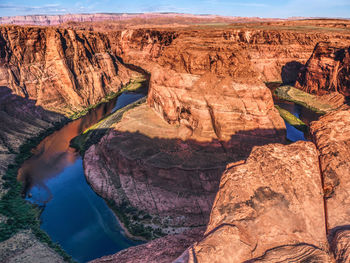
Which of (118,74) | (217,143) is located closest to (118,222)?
(217,143)

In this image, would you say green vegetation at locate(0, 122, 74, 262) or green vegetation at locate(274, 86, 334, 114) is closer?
green vegetation at locate(0, 122, 74, 262)


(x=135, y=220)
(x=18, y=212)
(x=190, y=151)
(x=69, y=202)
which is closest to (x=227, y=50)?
(x=190, y=151)

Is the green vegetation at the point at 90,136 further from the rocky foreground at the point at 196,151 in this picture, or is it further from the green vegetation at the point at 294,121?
the green vegetation at the point at 294,121

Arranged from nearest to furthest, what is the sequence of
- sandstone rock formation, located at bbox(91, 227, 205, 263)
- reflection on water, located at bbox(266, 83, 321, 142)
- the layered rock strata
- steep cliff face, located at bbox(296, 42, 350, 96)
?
sandstone rock formation, located at bbox(91, 227, 205, 263) < the layered rock strata < reflection on water, located at bbox(266, 83, 321, 142) < steep cliff face, located at bbox(296, 42, 350, 96)

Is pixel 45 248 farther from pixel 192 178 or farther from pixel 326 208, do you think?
pixel 326 208

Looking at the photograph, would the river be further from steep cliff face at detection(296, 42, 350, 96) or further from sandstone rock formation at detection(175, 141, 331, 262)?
steep cliff face at detection(296, 42, 350, 96)

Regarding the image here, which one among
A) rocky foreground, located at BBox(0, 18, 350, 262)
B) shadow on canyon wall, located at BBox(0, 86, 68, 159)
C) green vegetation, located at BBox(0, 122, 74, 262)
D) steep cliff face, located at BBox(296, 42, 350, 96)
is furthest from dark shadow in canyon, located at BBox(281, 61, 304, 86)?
green vegetation, located at BBox(0, 122, 74, 262)
